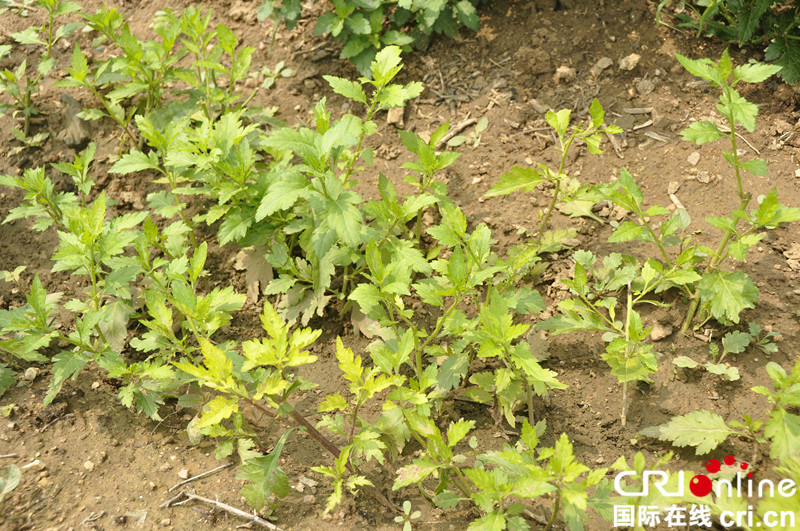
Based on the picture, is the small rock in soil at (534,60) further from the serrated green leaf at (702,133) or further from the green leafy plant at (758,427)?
the green leafy plant at (758,427)

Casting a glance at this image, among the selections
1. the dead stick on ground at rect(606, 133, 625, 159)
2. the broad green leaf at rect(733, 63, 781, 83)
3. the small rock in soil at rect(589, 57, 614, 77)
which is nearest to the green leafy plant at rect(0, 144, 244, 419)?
the dead stick on ground at rect(606, 133, 625, 159)

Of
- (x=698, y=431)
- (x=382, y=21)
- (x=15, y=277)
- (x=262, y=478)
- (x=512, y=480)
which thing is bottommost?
(x=698, y=431)

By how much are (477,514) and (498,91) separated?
101 inches

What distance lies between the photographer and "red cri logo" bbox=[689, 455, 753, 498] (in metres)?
2.54

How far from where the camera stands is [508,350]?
272cm

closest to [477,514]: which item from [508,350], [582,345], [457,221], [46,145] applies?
[508,350]

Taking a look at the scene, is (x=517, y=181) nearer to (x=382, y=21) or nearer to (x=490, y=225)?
(x=490, y=225)

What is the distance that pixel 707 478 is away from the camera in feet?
8.70

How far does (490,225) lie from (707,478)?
167 cm

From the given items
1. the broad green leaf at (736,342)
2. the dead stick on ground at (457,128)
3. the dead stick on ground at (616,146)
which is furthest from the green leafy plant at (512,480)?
the dead stick on ground at (457,128)

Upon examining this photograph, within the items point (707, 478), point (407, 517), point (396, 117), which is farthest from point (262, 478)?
point (396, 117)

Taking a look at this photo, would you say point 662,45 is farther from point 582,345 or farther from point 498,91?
point 582,345

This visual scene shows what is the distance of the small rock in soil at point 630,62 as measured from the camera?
3.98 meters

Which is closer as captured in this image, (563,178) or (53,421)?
(53,421)
